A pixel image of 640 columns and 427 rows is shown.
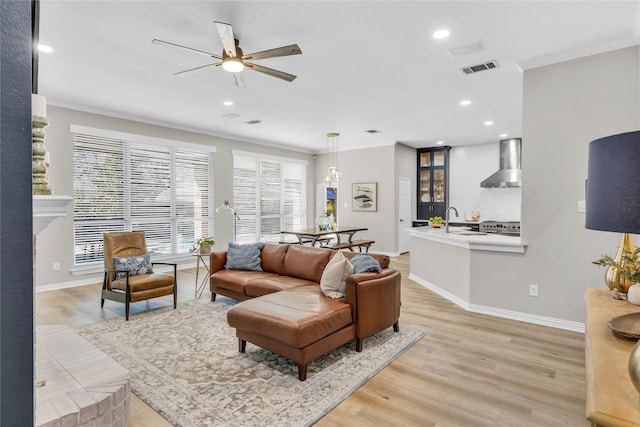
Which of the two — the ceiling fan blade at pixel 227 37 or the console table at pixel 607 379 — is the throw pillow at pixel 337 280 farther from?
the ceiling fan blade at pixel 227 37

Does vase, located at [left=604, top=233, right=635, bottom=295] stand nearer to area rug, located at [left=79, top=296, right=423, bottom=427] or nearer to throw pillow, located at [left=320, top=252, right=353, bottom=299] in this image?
area rug, located at [left=79, top=296, right=423, bottom=427]

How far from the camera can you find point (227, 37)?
8.63ft

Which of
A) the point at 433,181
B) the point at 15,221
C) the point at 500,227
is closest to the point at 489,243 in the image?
the point at 500,227

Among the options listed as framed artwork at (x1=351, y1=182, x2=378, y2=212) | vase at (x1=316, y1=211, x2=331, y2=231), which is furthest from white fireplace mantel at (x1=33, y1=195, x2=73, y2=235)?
framed artwork at (x1=351, y1=182, x2=378, y2=212)

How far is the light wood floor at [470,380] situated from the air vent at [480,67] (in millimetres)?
2835

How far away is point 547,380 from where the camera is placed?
2.54 metres

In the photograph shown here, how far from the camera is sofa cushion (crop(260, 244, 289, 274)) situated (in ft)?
14.5

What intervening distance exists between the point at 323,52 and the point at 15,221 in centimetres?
328

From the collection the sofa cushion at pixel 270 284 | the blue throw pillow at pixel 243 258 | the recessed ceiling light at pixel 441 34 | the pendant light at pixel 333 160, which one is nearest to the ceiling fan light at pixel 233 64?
the recessed ceiling light at pixel 441 34

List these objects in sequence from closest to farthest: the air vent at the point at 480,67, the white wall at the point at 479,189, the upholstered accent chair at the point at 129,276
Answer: the air vent at the point at 480,67, the upholstered accent chair at the point at 129,276, the white wall at the point at 479,189

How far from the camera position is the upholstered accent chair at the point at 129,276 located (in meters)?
3.90

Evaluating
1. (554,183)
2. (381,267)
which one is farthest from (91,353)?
(554,183)

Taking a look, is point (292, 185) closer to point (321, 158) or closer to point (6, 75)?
point (321, 158)

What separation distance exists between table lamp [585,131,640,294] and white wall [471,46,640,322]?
9.26 ft
